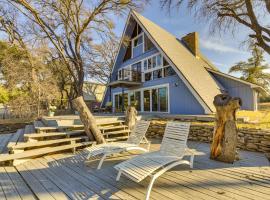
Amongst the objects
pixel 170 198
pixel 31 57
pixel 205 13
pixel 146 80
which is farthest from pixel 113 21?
pixel 170 198

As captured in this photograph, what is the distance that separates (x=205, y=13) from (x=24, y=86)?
63.1ft

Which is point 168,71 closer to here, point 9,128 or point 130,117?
point 130,117

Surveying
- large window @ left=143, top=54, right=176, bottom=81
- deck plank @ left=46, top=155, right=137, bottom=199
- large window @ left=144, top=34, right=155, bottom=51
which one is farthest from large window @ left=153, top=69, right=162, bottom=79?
deck plank @ left=46, top=155, right=137, bottom=199

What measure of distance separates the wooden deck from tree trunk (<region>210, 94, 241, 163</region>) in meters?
0.25

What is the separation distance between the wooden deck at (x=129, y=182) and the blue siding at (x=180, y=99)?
7040 mm

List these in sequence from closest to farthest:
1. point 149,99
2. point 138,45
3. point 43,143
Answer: point 43,143
point 149,99
point 138,45

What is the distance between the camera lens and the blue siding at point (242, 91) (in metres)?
13.4

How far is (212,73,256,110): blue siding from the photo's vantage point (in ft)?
43.8

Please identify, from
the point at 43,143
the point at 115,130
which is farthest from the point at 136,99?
the point at 43,143

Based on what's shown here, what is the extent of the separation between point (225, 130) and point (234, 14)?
8010 mm

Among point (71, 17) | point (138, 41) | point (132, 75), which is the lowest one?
point (132, 75)

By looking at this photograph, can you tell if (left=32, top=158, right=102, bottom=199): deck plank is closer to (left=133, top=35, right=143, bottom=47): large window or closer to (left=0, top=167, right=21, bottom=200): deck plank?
(left=0, top=167, right=21, bottom=200): deck plank

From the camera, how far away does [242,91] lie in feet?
44.4

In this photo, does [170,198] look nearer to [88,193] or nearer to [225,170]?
[88,193]
